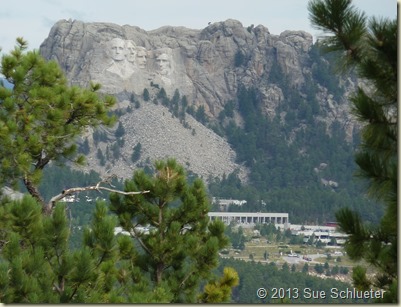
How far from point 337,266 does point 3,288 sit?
69.4 meters

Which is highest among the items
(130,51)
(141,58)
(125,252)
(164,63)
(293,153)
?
(130,51)

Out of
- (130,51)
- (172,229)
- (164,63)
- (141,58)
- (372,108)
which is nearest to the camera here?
(372,108)

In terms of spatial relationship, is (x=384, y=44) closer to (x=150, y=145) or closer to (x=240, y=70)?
(x=150, y=145)

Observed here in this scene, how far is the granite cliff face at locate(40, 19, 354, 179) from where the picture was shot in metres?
112

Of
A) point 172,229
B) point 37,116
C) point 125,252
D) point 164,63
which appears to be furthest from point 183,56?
point 37,116

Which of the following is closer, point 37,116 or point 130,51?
point 37,116

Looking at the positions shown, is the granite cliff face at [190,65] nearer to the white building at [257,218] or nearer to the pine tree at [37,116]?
the white building at [257,218]

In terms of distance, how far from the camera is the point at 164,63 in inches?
4796

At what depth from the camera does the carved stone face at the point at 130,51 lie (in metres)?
119

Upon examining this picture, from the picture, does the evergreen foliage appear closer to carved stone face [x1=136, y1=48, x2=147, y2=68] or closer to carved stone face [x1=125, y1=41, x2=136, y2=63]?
carved stone face [x1=125, y1=41, x2=136, y2=63]

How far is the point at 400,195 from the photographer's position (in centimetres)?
504

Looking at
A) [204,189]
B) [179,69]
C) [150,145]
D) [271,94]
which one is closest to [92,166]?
[150,145]

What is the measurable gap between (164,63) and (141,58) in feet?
10.7

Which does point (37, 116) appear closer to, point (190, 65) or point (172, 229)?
point (172, 229)
